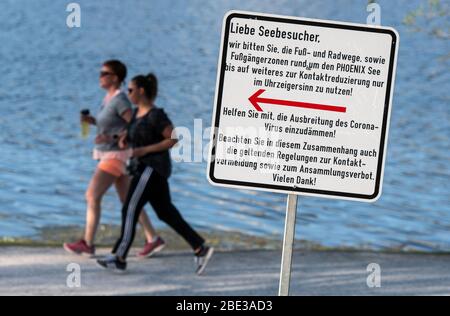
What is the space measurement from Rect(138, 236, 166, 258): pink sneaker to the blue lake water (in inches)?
67.4

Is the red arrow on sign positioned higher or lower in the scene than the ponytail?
lower

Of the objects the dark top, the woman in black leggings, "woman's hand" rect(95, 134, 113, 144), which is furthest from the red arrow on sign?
"woman's hand" rect(95, 134, 113, 144)

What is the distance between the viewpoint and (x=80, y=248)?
1133cm

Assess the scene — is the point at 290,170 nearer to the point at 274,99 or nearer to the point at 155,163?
the point at 274,99

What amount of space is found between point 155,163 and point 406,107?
65.2 feet

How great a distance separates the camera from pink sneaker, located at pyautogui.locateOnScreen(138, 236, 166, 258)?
11461 mm

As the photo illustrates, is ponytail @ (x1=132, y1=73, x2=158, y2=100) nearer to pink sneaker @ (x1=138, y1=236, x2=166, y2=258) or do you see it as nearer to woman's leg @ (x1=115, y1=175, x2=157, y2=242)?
woman's leg @ (x1=115, y1=175, x2=157, y2=242)

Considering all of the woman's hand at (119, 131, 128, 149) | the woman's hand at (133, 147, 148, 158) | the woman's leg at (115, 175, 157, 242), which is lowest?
the woman's leg at (115, 175, 157, 242)

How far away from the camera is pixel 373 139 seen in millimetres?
5703

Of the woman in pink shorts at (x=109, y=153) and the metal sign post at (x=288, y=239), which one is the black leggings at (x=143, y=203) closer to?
the woman in pink shorts at (x=109, y=153)

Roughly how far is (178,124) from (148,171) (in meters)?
12.5

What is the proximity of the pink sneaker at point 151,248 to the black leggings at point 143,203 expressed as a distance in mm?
404

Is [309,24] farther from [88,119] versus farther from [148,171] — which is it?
[88,119]

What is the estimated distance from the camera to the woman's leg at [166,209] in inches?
433
